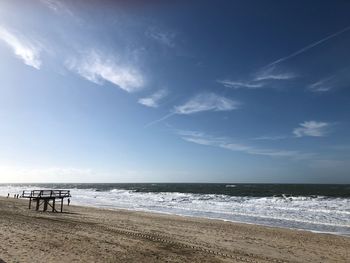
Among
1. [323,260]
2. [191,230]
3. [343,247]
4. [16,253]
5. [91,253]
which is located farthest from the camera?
[191,230]

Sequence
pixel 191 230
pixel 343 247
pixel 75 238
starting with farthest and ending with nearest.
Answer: pixel 191 230 → pixel 343 247 → pixel 75 238

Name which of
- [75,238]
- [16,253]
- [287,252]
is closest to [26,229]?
[75,238]

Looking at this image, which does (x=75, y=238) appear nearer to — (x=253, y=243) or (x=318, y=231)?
(x=253, y=243)

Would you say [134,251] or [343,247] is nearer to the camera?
[134,251]

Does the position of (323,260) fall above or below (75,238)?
below

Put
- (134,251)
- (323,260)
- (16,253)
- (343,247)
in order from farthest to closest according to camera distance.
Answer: (343,247) < (323,260) < (134,251) < (16,253)

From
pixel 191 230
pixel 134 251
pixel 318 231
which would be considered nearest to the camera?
pixel 134 251

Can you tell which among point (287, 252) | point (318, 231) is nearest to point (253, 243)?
point (287, 252)

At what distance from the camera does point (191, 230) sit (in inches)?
797

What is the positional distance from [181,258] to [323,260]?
246 inches

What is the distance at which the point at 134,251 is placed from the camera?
41.7ft

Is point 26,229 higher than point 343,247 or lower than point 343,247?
higher

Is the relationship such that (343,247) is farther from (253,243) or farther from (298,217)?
(298,217)

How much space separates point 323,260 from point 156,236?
781 cm
